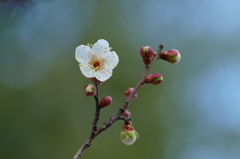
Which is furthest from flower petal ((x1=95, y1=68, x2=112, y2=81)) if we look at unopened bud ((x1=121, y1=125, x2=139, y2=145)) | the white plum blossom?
unopened bud ((x1=121, y1=125, x2=139, y2=145))

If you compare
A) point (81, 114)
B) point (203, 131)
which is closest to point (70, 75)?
point (81, 114)

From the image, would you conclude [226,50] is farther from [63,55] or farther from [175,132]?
[63,55]

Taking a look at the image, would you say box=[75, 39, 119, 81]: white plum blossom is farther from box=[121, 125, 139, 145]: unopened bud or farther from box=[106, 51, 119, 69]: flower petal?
box=[121, 125, 139, 145]: unopened bud

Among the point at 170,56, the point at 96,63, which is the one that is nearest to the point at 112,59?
the point at 96,63

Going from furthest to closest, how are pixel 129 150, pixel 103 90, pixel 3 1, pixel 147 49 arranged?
1. pixel 103 90
2. pixel 129 150
3. pixel 3 1
4. pixel 147 49

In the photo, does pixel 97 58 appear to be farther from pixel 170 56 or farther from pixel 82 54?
pixel 170 56

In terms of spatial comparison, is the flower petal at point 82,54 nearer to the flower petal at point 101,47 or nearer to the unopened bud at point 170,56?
the flower petal at point 101,47
